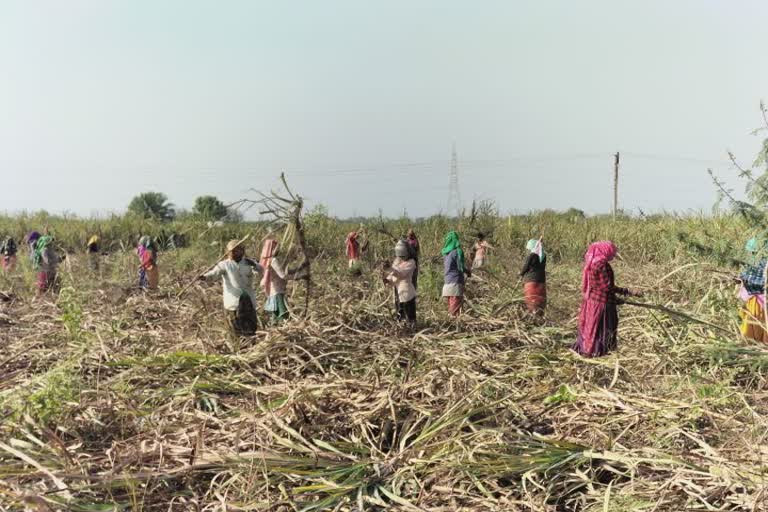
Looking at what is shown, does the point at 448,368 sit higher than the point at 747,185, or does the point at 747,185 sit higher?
the point at 747,185

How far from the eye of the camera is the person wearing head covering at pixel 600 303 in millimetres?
4535

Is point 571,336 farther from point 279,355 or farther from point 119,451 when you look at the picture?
point 119,451

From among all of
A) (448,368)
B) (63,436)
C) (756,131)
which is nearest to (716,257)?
(756,131)

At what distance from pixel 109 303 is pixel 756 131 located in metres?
6.98

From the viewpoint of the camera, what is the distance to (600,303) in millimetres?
4574

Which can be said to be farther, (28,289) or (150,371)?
(28,289)

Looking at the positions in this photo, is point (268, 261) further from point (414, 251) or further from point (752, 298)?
point (752, 298)

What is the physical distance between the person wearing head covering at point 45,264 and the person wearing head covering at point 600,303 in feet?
24.2

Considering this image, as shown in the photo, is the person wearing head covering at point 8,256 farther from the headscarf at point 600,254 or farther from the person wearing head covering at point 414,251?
the headscarf at point 600,254

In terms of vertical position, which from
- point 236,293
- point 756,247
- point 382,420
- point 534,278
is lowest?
point 382,420

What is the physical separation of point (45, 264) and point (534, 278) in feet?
23.1

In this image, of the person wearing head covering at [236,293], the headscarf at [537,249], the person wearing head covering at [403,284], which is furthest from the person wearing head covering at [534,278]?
the person wearing head covering at [236,293]

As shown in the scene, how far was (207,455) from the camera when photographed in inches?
107

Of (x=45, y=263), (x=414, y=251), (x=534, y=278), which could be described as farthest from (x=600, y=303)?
(x=45, y=263)
